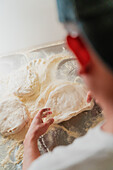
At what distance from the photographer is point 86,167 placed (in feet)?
1.41

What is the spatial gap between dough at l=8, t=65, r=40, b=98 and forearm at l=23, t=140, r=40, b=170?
36 cm

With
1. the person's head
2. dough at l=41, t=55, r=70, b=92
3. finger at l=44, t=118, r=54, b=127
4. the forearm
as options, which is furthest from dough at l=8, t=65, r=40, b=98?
→ the person's head

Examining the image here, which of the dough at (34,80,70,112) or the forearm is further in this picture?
the dough at (34,80,70,112)

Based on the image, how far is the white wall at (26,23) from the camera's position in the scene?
152 cm

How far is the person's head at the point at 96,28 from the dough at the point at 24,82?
0.75m

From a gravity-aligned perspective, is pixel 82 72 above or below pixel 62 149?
above

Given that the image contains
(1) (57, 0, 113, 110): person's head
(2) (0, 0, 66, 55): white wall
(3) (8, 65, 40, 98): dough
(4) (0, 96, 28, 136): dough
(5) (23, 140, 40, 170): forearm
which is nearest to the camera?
(1) (57, 0, 113, 110): person's head

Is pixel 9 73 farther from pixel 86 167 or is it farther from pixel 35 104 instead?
pixel 86 167

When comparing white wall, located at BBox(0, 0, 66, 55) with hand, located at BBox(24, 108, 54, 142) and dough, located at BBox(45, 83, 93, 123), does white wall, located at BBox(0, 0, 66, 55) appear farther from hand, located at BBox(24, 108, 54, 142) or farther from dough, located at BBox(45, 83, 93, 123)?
hand, located at BBox(24, 108, 54, 142)

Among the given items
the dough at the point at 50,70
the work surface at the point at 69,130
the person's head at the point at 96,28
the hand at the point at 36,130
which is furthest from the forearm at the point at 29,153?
the person's head at the point at 96,28

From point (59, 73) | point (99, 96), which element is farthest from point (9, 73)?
point (99, 96)

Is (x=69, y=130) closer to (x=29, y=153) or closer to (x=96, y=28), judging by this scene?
(x=29, y=153)

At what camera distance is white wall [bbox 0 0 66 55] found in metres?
1.52

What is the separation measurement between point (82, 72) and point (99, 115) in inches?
25.6
